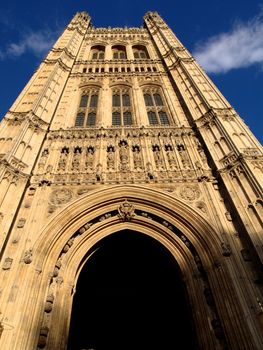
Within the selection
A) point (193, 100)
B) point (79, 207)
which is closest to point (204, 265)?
point (79, 207)

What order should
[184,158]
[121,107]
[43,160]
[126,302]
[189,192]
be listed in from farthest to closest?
[121,107] < [184,158] < [43,160] < [126,302] < [189,192]

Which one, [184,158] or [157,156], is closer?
[184,158]

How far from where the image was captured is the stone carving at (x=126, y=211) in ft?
35.8

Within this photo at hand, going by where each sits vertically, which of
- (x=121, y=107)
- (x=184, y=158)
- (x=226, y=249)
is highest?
(x=121, y=107)

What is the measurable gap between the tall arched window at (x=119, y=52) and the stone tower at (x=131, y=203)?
931 cm

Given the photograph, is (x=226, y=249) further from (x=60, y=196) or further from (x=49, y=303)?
(x=60, y=196)

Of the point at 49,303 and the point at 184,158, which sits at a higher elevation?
the point at 184,158

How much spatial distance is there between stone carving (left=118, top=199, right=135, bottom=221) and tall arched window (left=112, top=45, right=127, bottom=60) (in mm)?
17935

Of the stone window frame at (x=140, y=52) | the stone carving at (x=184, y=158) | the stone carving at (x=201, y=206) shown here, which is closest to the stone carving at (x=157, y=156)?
the stone carving at (x=184, y=158)

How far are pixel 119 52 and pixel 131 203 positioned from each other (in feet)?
64.5

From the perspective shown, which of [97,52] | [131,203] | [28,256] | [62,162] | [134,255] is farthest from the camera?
[97,52]

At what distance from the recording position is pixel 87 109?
1752cm

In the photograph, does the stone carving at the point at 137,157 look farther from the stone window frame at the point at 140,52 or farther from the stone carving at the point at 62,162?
the stone window frame at the point at 140,52

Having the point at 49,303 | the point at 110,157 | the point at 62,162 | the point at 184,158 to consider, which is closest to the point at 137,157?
the point at 110,157
